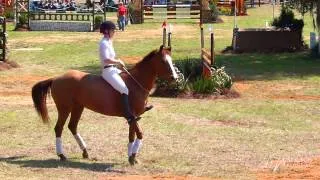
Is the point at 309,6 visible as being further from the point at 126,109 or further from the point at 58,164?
the point at 58,164

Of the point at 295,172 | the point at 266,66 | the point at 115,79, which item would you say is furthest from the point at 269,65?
the point at 295,172

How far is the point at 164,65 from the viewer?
10.8m

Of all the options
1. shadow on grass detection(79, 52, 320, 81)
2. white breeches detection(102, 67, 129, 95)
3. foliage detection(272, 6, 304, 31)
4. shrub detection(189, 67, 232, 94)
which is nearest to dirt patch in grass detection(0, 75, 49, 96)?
shadow on grass detection(79, 52, 320, 81)

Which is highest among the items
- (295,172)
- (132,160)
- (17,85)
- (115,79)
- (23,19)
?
(23,19)

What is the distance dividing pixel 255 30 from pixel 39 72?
38.3 feet

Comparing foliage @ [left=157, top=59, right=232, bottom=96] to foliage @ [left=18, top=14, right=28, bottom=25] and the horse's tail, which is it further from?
foliage @ [left=18, top=14, right=28, bottom=25]

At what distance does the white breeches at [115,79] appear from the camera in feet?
35.2

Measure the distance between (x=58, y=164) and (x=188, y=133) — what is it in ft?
12.0

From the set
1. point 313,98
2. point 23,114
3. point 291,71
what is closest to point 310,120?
point 313,98

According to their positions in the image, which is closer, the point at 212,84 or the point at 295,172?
the point at 295,172

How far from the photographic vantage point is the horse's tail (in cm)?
1124

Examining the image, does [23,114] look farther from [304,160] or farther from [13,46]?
[13,46]

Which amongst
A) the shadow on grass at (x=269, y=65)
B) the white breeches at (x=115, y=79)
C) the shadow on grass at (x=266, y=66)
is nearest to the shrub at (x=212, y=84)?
the shadow on grass at (x=266, y=66)

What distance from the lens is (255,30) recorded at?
33.3 m
